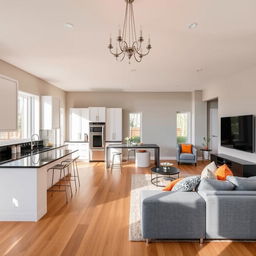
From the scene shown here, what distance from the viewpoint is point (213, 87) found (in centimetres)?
670

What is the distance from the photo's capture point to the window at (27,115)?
17.3ft

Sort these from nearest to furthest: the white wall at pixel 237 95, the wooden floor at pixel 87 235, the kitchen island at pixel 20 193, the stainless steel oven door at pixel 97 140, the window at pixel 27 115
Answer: the wooden floor at pixel 87 235 → the kitchen island at pixel 20 193 → the white wall at pixel 237 95 → the window at pixel 27 115 → the stainless steel oven door at pixel 97 140

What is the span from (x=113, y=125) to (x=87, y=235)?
17.8 feet

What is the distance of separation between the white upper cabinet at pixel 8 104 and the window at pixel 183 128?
20.4ft

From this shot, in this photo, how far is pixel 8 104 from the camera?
3.78 meters

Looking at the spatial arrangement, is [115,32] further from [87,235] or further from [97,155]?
[97,155]

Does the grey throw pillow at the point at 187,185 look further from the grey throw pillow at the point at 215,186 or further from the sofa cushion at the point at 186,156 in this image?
the sofa cushion at the point at 186,156

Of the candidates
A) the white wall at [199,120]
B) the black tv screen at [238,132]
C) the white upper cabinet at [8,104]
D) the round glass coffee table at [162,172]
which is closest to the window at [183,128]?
the white wall at [199,120]

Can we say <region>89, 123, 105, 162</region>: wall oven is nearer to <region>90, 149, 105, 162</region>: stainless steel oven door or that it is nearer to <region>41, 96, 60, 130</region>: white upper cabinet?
A: <region>90, 149, 105, 162</region>: stainless steel oven door

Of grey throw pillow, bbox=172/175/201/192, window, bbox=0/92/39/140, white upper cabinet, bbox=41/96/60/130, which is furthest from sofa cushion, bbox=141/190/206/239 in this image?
white upper cabinet, bbox=41/96/60/130

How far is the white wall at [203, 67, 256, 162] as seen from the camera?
461 cm

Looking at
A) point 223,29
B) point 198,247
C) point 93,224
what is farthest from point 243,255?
point 223,29

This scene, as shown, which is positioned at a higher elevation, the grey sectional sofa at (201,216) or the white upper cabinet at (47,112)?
the white upper cabinet at (47,112)

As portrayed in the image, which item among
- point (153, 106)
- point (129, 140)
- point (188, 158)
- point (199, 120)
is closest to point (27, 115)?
point (129, 140)
